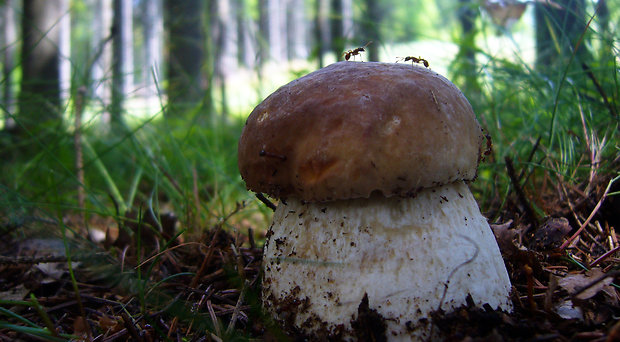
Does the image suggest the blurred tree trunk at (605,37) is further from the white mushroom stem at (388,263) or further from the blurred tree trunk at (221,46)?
the blurred tree trunk at (221,46)

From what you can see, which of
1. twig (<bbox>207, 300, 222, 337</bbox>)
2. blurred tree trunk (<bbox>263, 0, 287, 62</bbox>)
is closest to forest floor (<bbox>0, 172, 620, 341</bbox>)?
twig (<bbox>207, 300, 222, 337</bbox>)

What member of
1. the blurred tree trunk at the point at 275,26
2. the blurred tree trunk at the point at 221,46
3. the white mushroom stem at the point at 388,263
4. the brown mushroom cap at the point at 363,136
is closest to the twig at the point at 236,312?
the white mushroom stem at the point at 388,263

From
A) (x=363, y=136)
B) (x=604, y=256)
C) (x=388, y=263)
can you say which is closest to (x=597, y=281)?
(x=604, y=256)

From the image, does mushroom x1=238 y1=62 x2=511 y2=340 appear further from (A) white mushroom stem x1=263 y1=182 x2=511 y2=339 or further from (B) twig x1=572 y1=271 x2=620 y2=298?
(B) twig x1=572 y1=271 x2=620 y2=298

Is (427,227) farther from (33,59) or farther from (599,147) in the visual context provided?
(33,59)

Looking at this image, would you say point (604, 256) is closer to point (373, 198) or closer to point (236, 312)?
point (373, 198)

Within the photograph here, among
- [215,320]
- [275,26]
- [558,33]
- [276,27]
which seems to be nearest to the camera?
[215,320]

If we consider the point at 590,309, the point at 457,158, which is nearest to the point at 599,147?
the point at 590,309
